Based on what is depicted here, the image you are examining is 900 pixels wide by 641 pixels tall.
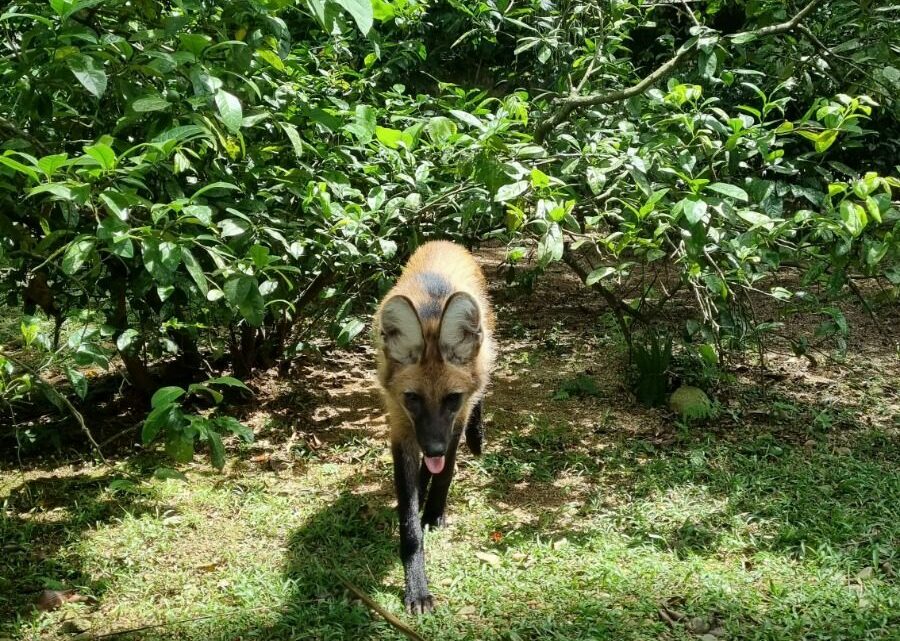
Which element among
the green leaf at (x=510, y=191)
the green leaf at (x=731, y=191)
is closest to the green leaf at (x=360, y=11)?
the green leaf at (x=510, y=191)

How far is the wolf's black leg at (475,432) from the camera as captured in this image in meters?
4.97

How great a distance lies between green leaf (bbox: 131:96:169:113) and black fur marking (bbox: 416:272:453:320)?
1600 mm

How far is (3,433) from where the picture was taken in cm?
498

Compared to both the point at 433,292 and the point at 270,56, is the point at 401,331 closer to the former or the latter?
the point at 433,292

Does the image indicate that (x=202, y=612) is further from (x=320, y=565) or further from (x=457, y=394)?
(x=457, y=394)

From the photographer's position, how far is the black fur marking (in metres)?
4.01

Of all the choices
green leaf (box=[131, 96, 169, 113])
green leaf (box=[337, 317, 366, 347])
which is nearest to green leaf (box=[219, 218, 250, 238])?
green leaf (box=[131, 96, 169, 113])

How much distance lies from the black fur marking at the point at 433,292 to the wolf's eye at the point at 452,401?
1.42ft

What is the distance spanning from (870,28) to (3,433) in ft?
20.6

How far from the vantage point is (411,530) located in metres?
3.74

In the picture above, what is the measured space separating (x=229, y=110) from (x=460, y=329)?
59.2 inches

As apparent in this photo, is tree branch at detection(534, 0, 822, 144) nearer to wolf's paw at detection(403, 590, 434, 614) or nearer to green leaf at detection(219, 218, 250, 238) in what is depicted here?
green leaf at detection(219, 218, 250, 238)

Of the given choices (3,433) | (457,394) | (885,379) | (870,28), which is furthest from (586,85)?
(3,433)

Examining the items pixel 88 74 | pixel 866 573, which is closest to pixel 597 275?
pixel 866 573
